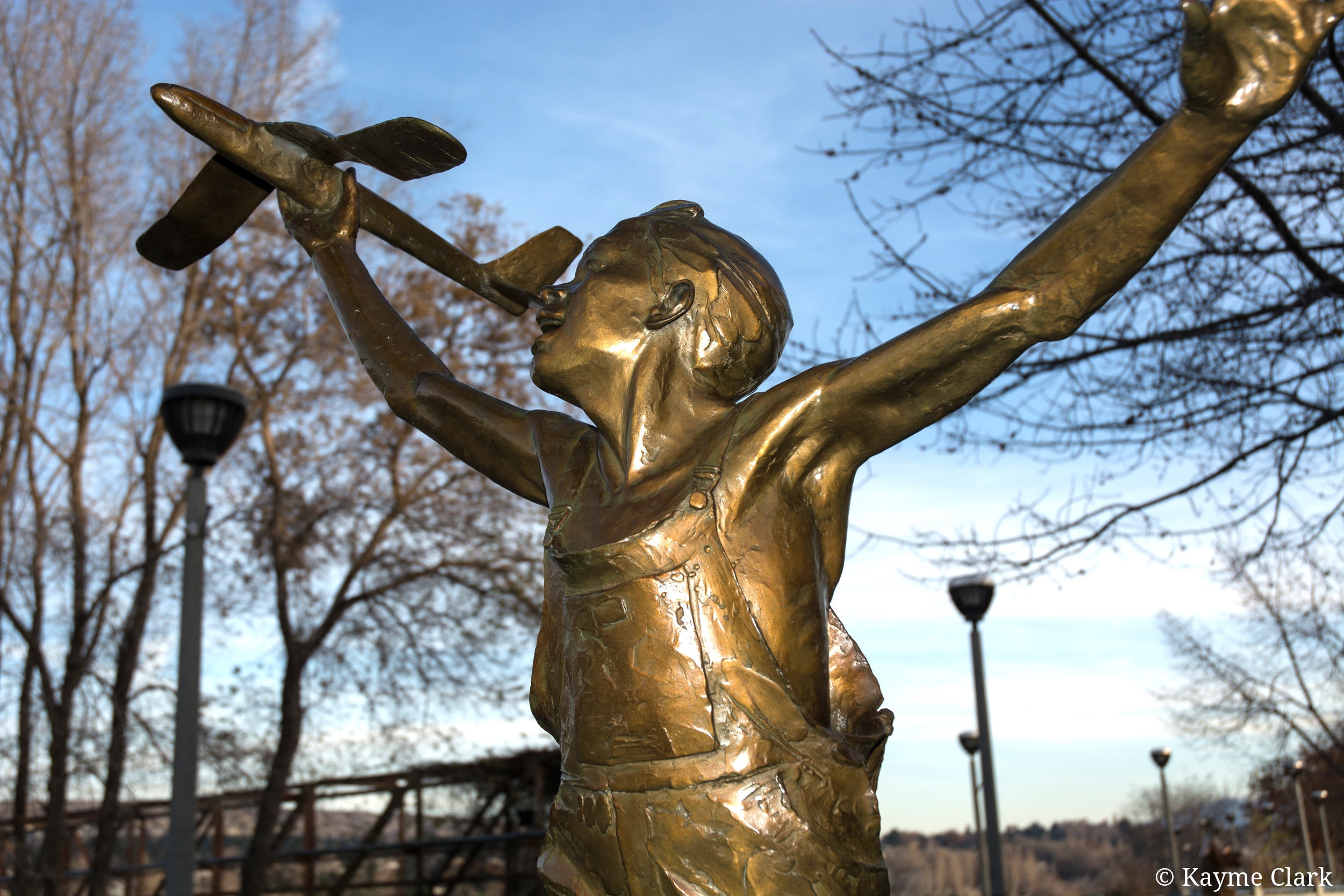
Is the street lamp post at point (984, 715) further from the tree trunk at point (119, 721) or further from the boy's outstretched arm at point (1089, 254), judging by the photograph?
the tree trunk at point (119, 721)

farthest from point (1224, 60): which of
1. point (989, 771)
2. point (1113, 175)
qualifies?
point (989, 771)

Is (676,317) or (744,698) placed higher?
(676,317)

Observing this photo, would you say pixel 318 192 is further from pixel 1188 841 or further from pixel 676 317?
pixel 1188 841

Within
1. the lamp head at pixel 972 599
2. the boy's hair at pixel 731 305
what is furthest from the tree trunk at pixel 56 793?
the boy's hair at pixel 731 305

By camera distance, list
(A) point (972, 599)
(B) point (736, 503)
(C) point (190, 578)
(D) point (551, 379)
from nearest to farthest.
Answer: (B) point (736, 503) < (D) point (551, 379) < (C) point (190, 578) < (A) point (972, 599)

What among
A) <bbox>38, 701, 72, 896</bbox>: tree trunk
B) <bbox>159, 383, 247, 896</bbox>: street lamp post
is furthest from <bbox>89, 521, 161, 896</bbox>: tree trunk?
<bbox>159, 383, 247, 896</bbox>: street lamp post

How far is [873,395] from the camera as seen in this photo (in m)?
1.98

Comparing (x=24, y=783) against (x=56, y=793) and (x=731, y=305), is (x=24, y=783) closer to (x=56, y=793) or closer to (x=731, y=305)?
(x=56, y=793)

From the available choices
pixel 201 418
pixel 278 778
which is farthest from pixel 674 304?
pixel 278 778

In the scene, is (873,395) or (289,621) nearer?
(873,395)

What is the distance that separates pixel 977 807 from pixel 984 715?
6029 millimetres

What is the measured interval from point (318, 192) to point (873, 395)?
1.45 m

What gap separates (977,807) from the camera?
48.7 feet

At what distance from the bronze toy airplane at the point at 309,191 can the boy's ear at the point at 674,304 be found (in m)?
0.48
